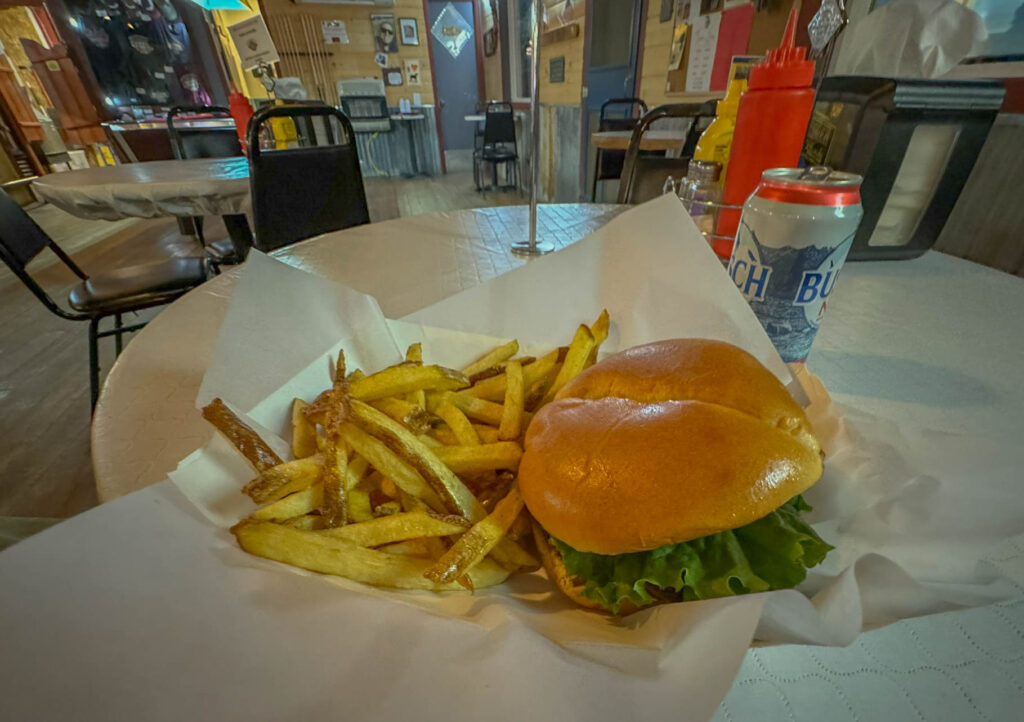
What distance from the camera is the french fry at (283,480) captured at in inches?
17.1

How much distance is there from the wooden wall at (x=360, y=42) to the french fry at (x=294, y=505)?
996cm

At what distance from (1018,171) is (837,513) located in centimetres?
174

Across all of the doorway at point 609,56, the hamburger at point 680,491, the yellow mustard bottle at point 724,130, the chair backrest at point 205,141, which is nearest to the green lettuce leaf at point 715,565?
the hamburger at point 680,491

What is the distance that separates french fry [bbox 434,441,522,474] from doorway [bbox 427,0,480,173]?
10224mm

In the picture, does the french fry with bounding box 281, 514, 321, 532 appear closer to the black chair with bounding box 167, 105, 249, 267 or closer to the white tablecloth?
the white tablecloth

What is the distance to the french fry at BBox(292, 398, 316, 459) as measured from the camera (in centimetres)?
55

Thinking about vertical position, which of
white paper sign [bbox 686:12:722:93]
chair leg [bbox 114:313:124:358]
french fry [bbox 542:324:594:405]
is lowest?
chair leg [bbox 114:313:124:358]

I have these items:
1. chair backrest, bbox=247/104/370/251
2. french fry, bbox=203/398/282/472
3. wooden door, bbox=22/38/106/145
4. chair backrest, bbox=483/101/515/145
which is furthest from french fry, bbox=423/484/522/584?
wooden door, bbox=22/38/106/145

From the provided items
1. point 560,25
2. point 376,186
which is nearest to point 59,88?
point 376,186

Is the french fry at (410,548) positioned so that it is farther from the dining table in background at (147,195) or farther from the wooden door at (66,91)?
the wooden door at (66,91)

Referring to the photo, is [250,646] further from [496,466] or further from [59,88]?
[59,88]

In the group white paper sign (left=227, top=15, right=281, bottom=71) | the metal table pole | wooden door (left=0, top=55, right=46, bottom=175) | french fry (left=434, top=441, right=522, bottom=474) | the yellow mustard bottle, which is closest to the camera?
french fry (left=434, top=441, right=522, bottom=474)

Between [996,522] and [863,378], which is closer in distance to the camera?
[996,522]

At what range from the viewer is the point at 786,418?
43cm
